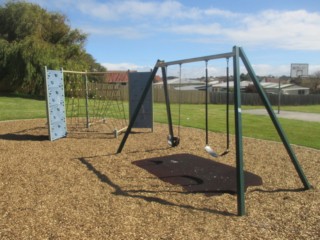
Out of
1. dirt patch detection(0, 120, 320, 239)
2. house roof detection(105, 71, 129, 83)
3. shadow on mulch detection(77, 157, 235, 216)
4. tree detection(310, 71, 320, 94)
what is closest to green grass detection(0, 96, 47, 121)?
house roof detection(105, 71, 129, 83)

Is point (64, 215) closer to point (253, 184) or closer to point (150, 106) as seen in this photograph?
point (253, 184)

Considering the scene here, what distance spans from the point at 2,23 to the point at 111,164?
97.1 feet

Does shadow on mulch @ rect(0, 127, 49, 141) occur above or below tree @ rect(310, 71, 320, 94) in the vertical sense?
below

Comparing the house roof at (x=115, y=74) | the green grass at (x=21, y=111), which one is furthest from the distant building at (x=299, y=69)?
the green grass at (x=21, y=111)

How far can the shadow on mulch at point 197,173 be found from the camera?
4.98 metres

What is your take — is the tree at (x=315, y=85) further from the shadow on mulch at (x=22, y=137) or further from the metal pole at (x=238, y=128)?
the metal pole at (x=238, y=128)

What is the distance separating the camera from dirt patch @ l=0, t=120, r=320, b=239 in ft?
11.7

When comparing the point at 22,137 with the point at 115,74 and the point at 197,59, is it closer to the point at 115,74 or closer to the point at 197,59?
the point at 197,59

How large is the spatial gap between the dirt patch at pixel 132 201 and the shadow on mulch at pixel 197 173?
16cm

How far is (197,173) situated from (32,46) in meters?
24.1

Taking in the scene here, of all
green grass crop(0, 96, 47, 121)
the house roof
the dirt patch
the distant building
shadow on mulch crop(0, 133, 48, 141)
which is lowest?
the dirt patch

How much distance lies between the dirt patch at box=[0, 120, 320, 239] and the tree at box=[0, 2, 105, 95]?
19.5 meters

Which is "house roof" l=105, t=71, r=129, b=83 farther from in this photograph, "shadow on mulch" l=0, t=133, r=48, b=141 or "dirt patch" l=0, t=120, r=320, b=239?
"dirt patch" l=0, t=120, r=320, b=239

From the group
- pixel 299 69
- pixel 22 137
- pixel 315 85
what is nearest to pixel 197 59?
pixel 22 137
